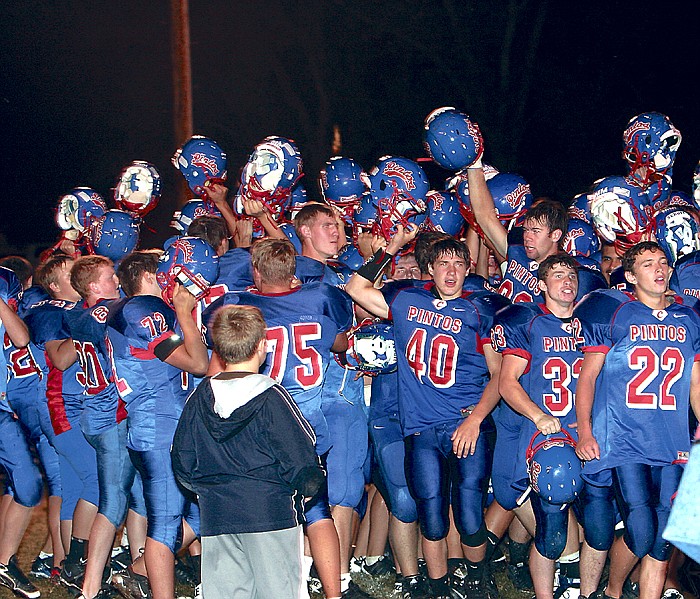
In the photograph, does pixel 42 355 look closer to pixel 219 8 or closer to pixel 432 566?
pixel 432 566

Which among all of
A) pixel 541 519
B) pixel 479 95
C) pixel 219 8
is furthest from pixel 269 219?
pixel 219 8

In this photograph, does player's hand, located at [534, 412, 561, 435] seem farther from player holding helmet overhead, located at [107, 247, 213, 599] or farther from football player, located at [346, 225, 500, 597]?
player holding helmet overhead, located at [107, 247, 213, 599]

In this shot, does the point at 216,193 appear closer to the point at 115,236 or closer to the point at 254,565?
the point at 115,236

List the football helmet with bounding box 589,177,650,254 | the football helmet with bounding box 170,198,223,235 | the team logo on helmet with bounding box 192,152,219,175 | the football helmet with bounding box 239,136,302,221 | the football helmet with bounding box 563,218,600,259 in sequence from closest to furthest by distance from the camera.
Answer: the football helmet with bounding box 589,177,650,254
the football helmet with bounding box 239,136,302,221
the football helmet with bounding box 563,218,600,259
the team logo on helmet with bounding box 192,152,219,175
the football helmet with bounding box 170,198,223,235

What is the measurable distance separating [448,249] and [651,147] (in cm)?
226

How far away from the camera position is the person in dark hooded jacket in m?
4.37

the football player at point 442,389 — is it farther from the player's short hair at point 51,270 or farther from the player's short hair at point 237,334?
the player's short hair at point 51,270

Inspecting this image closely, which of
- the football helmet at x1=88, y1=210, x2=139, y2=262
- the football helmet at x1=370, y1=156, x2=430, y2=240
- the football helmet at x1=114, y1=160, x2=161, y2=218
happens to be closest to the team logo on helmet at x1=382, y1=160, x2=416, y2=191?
the football helmet at x1=370, y1=156, x2=430, y2=240

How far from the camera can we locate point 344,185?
7473 millimetres

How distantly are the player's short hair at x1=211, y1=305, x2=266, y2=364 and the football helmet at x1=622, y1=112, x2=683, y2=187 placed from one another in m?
3.86

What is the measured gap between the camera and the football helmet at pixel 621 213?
6.11 metres

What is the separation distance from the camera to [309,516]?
17.8 ft

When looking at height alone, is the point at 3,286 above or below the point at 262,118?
below

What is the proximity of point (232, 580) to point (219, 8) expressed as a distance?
588 inches
